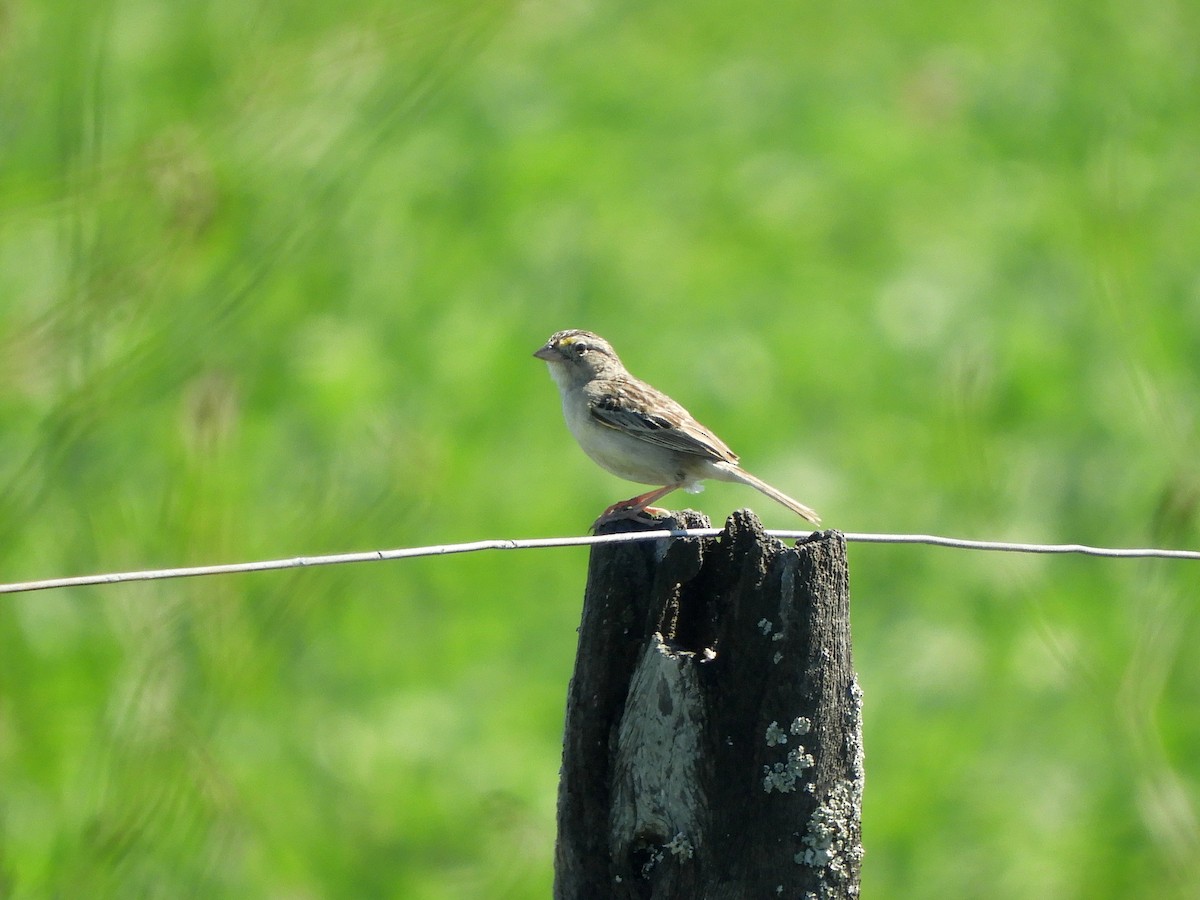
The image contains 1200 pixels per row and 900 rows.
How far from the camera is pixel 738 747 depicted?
134 inches

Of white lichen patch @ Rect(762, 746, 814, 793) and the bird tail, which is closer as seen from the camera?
white lichen patch @ Rect(762, 746, 814, 793)

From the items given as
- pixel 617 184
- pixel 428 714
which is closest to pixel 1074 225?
pixel 617 184

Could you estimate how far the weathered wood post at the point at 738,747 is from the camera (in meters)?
3.35

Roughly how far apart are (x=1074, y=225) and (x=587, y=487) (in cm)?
373

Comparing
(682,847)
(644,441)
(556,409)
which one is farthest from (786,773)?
(556,409)

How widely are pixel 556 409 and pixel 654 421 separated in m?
2.23

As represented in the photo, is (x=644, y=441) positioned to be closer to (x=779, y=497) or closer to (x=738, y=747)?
(x=779, y=497)

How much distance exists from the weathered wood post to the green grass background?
1837 mm

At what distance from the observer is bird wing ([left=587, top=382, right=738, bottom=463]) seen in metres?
6.47

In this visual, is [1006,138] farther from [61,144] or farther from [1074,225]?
[61,144]

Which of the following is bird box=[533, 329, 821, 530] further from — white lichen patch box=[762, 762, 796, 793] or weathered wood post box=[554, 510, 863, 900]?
white lichen patch box=[762, 762, 796, 793]

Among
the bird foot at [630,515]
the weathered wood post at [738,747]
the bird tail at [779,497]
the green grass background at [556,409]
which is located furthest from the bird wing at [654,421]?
the weathered wood post at [738,747]

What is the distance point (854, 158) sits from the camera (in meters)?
9.78

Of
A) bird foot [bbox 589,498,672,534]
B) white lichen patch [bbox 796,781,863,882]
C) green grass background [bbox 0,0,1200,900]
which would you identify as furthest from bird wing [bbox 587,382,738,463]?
white lichen patch [bbox 796,781,863,882]
